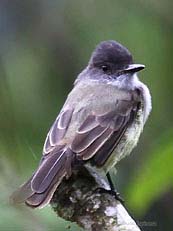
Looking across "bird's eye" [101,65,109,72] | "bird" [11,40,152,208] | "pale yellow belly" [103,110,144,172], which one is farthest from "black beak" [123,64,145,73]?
"pale yellow belly" [103,110,144,172]

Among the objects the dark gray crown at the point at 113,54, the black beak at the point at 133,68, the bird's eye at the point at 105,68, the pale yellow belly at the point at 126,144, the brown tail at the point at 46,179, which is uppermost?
the dark gray crown at the point at 113,54

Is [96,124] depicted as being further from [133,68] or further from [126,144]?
[133,68]

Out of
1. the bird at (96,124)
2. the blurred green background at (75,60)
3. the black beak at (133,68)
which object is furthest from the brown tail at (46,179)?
the black beak at (133,68)

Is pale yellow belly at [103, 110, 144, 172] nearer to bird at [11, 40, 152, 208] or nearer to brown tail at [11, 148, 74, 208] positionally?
bird at [11, 40, 152, 208]

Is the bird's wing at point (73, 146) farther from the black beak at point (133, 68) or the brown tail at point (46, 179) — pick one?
the black beak at point (133, 68)

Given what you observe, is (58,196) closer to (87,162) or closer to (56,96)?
(87,162)

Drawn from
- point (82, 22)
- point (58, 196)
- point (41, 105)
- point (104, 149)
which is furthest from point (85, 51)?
point (58, 196)
